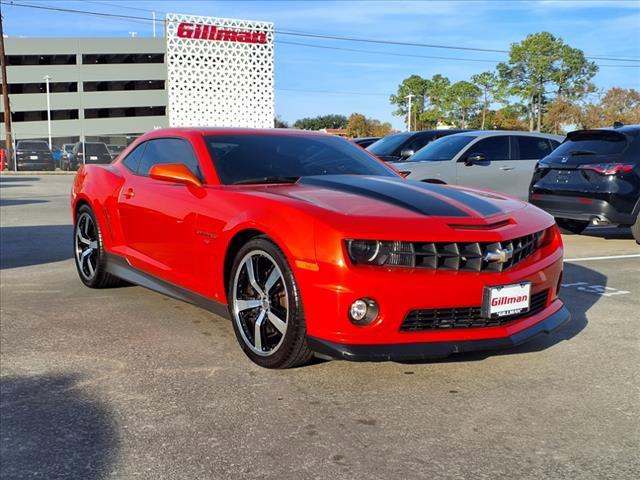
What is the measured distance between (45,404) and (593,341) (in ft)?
10.8

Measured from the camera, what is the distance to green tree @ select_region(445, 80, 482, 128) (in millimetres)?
70938

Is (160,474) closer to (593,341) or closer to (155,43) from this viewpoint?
(593,341)

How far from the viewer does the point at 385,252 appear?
3.14m

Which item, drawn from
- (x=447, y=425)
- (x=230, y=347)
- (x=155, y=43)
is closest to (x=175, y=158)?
(x=230, y=347)

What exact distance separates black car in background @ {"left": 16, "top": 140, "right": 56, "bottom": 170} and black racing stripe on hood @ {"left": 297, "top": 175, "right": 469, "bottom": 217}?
30.6 m

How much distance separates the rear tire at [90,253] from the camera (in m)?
5.38

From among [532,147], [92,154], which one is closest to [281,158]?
[532,147]

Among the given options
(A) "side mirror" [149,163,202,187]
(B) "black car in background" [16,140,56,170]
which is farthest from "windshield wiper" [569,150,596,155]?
(B) "black car in background" [16,140,56,170]

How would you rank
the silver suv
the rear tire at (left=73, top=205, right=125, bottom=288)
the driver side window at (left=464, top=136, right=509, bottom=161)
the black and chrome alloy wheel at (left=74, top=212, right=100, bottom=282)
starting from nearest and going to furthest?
the rear tire at (left=73, top=205, right=125, bottom=288)
the black and chrome alloy wheel at (left=74, top=212, right=100, bottom=282)
the silver suv
the driver side window at (left=464, top=136, right=509, bottom=161)

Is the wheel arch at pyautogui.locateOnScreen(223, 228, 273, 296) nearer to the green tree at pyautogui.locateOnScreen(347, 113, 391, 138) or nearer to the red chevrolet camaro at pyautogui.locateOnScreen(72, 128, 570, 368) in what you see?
the red chevrolet camaro at pyautogui.locateOnScreen(72, 128, 570, 368)

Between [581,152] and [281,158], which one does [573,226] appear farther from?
[281,158]

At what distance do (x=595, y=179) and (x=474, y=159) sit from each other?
2033mm

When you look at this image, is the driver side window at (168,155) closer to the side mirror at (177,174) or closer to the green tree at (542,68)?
the side mirror at (177,174)

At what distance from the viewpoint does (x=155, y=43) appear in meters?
66.9
